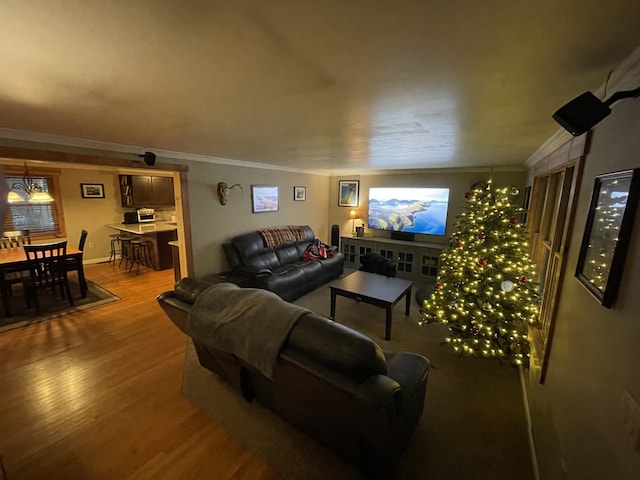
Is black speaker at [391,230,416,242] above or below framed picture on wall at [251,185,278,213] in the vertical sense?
below

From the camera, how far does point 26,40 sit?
95cm

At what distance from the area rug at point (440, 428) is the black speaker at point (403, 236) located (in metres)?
3.01

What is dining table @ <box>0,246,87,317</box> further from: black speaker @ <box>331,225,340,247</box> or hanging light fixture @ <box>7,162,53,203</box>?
black speaker @ <box>331,225,340,247</box>

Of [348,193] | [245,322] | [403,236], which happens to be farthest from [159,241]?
[403,236]

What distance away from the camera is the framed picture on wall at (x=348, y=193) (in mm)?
A: 6195

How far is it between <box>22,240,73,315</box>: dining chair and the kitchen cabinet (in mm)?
2726

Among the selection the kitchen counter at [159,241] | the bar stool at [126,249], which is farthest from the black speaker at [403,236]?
the bar stool at [126,249]

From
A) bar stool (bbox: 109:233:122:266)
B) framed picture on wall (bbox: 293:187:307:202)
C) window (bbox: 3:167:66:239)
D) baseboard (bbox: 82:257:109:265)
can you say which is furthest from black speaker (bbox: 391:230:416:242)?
window (bbox: 3:167:66:239)

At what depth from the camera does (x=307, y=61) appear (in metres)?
1.08

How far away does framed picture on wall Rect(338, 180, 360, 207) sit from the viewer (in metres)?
6.20

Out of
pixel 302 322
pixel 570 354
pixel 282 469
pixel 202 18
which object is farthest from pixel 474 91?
pixel 282 469

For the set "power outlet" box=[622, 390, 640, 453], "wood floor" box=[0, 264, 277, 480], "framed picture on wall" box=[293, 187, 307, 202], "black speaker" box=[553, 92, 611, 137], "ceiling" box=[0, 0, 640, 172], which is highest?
"ceiling" box=[0, 0, 640, 172]

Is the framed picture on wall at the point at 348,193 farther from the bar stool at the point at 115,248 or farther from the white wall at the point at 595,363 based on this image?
the bar stool at the point at 115,248

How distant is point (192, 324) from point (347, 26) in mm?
1918
